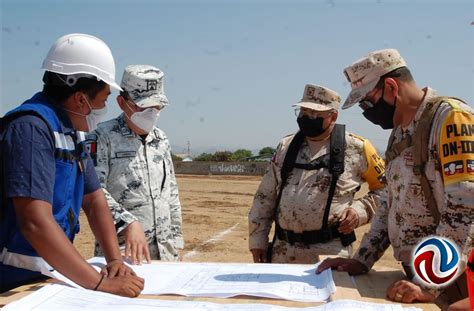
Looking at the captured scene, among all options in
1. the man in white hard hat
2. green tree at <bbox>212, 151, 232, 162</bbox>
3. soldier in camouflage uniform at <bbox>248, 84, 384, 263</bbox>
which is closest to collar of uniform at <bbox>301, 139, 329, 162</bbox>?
soldier in camouflage uniform at <bbox>248, 84, 384, 263</bbox>

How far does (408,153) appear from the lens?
2547mm

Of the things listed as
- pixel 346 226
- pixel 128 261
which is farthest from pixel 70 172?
pixel 346 226

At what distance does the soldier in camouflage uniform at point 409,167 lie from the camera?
7.09ft

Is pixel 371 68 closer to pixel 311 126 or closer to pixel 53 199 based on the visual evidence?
pixel 311 126

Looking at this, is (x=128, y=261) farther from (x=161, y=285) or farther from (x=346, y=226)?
(x=346, y=226)

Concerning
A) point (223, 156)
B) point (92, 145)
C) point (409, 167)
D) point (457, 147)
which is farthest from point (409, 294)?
point (223, 156)

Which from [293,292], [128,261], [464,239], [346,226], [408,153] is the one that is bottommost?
[346,226]

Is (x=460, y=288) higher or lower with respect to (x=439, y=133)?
lower

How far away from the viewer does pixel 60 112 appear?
7.12 ft

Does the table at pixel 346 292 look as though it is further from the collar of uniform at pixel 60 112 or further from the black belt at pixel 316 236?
the black belt at pixel 316 236

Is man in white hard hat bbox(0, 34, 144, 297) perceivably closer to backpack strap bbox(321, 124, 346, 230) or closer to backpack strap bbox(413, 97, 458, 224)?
backpack strap bbox(413, 97, 458, 224)

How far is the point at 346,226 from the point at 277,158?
73 cm

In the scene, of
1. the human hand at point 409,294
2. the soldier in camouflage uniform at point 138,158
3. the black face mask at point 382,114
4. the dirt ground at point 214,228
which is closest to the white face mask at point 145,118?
the soldier in camouflage uniform at point 138,158

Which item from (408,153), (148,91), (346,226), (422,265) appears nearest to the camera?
(422,265)
